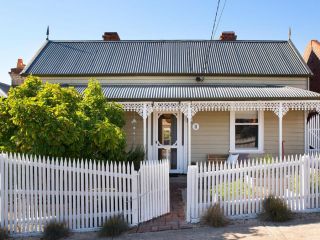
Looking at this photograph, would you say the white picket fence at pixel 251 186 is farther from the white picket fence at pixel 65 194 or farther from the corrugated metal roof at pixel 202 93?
the corrugated metal roof at pixel 202 93

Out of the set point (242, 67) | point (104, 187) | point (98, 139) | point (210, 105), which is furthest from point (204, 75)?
point (104, 187)

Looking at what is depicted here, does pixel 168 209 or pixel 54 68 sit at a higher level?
pixel 54 68

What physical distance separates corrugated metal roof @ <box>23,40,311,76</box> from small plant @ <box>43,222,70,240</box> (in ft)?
29.5

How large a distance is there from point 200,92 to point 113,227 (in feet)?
24.3

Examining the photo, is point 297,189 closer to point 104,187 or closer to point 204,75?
point 104,187

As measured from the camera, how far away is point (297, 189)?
7684 millimetres

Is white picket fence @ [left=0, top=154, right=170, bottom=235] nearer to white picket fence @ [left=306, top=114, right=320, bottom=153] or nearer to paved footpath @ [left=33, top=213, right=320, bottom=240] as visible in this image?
paved footpath @ [left=33, top=213, right=320, bottom=240]

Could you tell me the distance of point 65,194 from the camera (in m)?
7.05

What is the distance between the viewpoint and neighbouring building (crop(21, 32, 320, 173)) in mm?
12422

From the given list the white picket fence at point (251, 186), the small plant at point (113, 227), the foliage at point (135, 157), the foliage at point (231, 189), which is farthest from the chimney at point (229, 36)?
the small plant at point (113, 227)

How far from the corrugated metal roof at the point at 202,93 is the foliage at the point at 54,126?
11.4 ft

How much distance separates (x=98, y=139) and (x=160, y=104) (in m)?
4.70

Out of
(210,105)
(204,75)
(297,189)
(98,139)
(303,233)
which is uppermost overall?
(204,75)

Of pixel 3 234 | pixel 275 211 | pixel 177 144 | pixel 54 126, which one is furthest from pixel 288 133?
pixel 3 234
